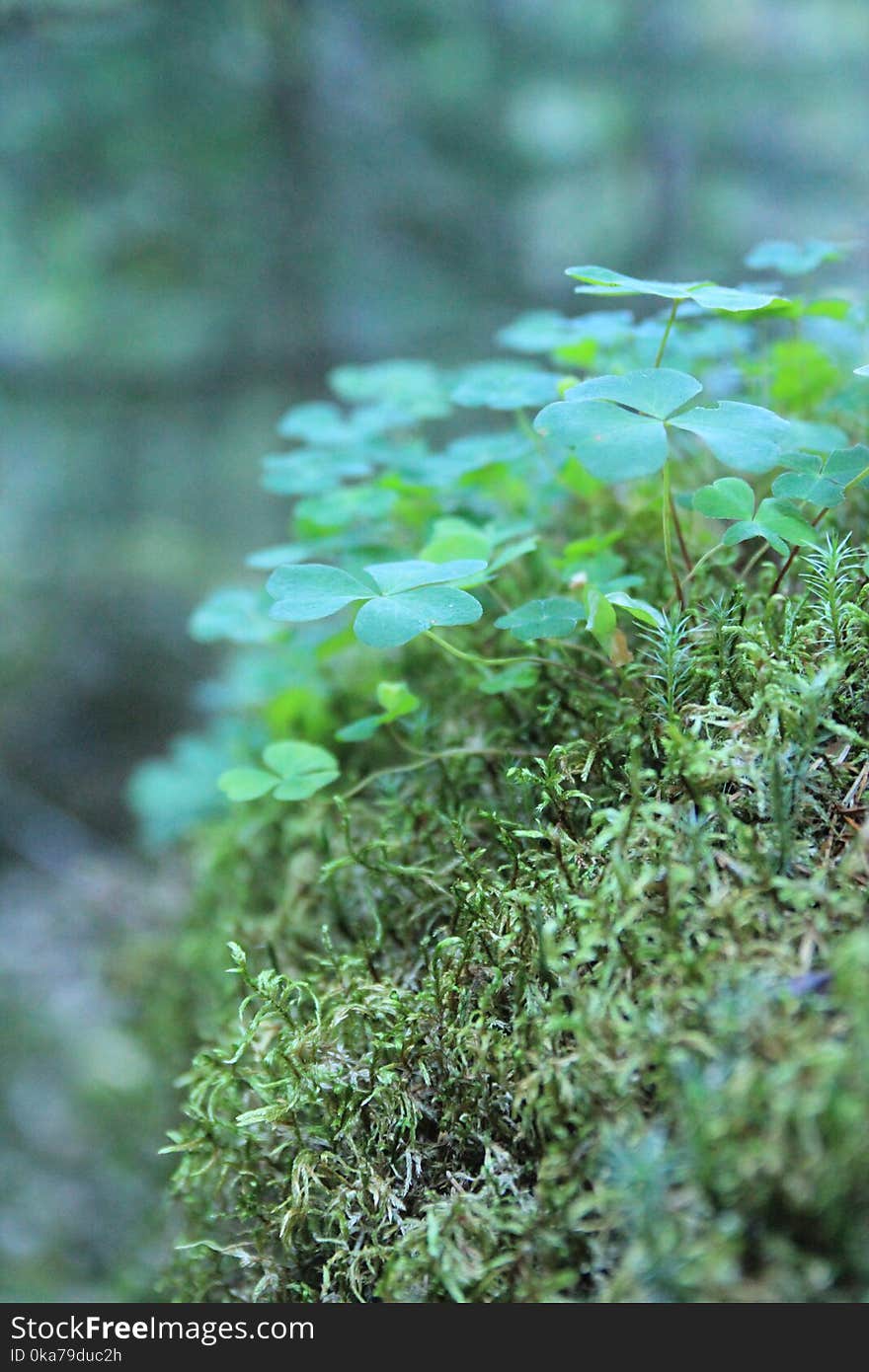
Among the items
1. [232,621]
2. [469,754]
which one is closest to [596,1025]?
[469,754]

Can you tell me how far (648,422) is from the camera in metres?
0.84

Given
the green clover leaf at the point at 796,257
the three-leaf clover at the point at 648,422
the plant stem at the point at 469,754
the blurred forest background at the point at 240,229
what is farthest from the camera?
the blurred forest background at the point at 240,229

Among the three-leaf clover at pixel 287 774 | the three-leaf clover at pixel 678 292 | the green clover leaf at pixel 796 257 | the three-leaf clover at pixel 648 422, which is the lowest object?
the three-leaf clover at pixel 287 774

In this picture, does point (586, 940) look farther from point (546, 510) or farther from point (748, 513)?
point (546, 510)

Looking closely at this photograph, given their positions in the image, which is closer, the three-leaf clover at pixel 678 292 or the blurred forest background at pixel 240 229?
the three-leaf clover at pixel 678 292

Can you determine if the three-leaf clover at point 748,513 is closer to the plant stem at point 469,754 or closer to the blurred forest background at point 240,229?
the plant stem at point 469,754

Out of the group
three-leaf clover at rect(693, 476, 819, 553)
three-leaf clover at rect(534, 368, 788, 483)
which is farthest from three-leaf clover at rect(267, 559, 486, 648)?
three-leaf clover at rect(693, 476, 819, 553)

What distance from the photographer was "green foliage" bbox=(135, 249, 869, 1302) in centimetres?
51

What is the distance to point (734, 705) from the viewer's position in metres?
0.85

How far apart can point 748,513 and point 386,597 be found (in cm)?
40

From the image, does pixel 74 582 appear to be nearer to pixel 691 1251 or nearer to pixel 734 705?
pixel 734 705

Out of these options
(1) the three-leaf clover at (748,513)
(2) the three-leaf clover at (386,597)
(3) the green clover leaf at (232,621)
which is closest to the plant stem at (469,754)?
(2) the three-leaf clover at (386,597)

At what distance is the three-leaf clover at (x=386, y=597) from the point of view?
0.86 m

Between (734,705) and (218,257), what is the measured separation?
3.79m
